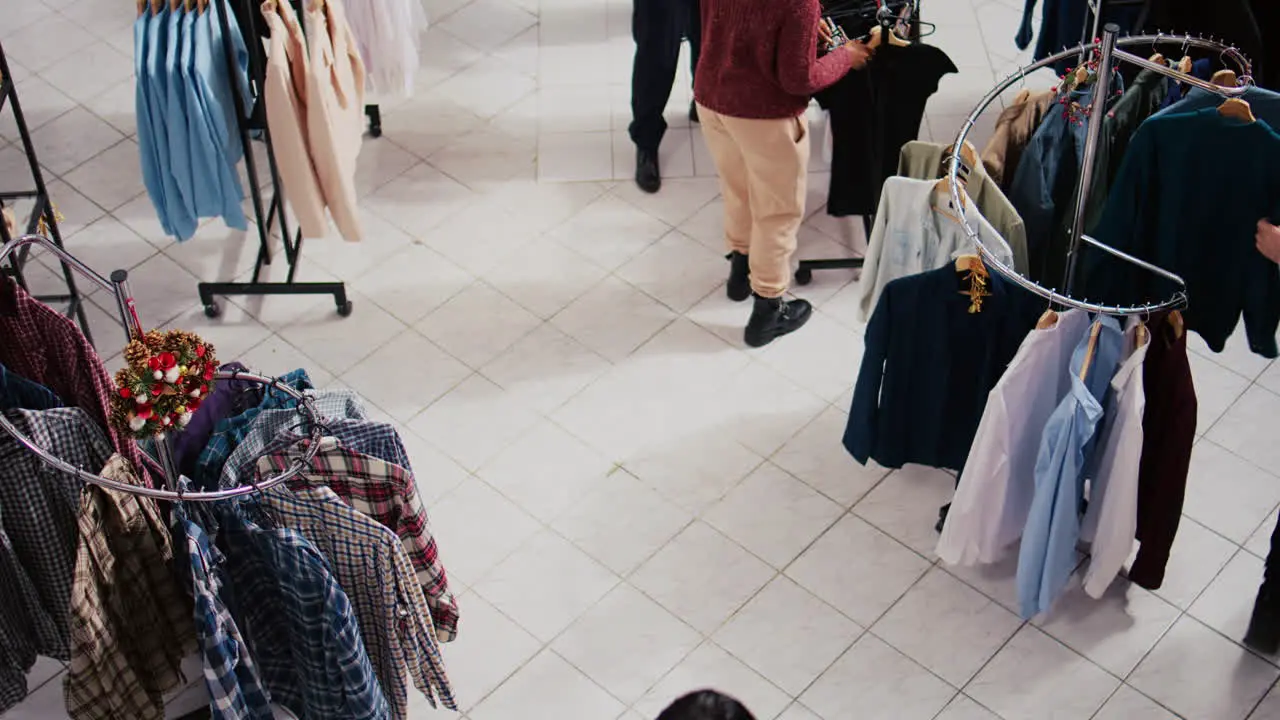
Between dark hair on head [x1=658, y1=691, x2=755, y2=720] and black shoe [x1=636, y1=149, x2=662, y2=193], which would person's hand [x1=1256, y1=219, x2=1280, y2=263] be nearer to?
dark hair on head [x1=658, y1=691, x2=755, y2=720]

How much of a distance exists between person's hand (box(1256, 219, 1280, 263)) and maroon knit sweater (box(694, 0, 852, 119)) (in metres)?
1.42

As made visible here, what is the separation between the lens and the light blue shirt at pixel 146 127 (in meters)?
4.98

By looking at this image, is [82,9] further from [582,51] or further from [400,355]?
[400,355]

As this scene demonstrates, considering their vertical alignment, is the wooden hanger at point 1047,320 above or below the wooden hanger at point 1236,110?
below

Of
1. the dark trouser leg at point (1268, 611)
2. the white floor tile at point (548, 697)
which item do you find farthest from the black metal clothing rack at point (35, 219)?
the dark trouser leg at point (1268, 611)

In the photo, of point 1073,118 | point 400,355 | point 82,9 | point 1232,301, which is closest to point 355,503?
point 400,355

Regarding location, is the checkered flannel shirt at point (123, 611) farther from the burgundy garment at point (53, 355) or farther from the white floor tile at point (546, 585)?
the white floor tile at point (546, 585)

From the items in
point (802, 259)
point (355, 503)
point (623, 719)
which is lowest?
point (623, 719)

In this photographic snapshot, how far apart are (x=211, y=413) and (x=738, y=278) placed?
95.8 inches

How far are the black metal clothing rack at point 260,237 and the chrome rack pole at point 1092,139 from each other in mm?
2728

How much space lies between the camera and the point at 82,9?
7.14m

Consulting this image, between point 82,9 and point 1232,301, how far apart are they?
5431 mm

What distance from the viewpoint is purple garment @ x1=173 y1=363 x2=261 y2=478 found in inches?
144

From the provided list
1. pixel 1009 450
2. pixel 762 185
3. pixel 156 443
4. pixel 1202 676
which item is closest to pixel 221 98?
pixel 762 185
